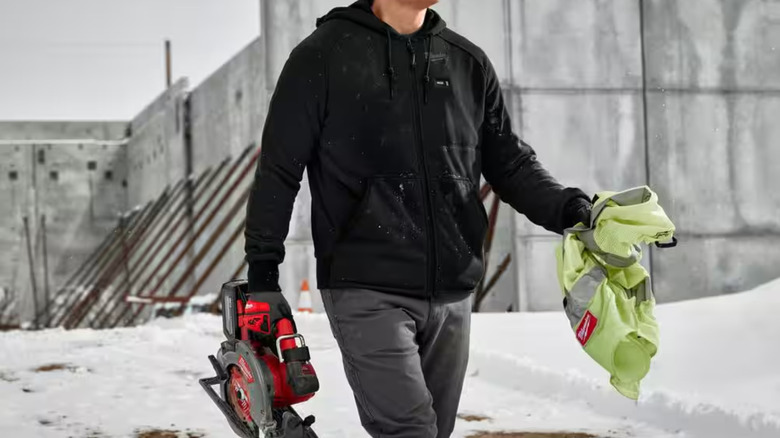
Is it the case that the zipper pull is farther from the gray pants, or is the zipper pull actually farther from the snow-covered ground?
the snow-covered ground

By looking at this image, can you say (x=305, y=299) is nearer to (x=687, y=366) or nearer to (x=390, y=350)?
(x=687, y=366)

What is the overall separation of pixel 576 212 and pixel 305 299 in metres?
9.37

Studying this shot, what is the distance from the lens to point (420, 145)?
257 cm

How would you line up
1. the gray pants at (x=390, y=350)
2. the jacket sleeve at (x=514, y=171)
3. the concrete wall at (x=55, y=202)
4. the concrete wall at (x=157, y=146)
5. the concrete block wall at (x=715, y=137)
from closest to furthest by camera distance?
the gray pants at (x=390, y=350)
the jacket sleeve at (x=514, y=171)
the concrete block wall at (x=715, y=137)
the concrete wall at (x=157, y=146)
the concrete wall at (x=55, y=202)

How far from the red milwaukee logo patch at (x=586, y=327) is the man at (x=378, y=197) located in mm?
304

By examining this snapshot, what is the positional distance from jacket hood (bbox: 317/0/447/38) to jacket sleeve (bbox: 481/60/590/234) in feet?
0.68

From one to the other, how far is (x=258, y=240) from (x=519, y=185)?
755 mm

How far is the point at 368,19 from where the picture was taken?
2.63 m

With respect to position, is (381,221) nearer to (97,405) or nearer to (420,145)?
(420,145)

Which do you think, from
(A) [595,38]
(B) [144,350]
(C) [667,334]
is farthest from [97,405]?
(A) [595,38]

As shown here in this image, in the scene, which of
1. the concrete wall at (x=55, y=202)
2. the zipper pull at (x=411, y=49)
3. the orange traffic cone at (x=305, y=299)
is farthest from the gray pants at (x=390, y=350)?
the concrete wall at (x=55, y=202)

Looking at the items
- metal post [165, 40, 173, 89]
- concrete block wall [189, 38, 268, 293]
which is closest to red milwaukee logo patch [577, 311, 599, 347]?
concrete block wall [189, 38, 268, 293]

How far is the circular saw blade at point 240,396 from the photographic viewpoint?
8.74ft

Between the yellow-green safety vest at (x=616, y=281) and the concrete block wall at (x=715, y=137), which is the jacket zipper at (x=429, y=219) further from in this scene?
the concrete block wall at (x=715, y=137)
